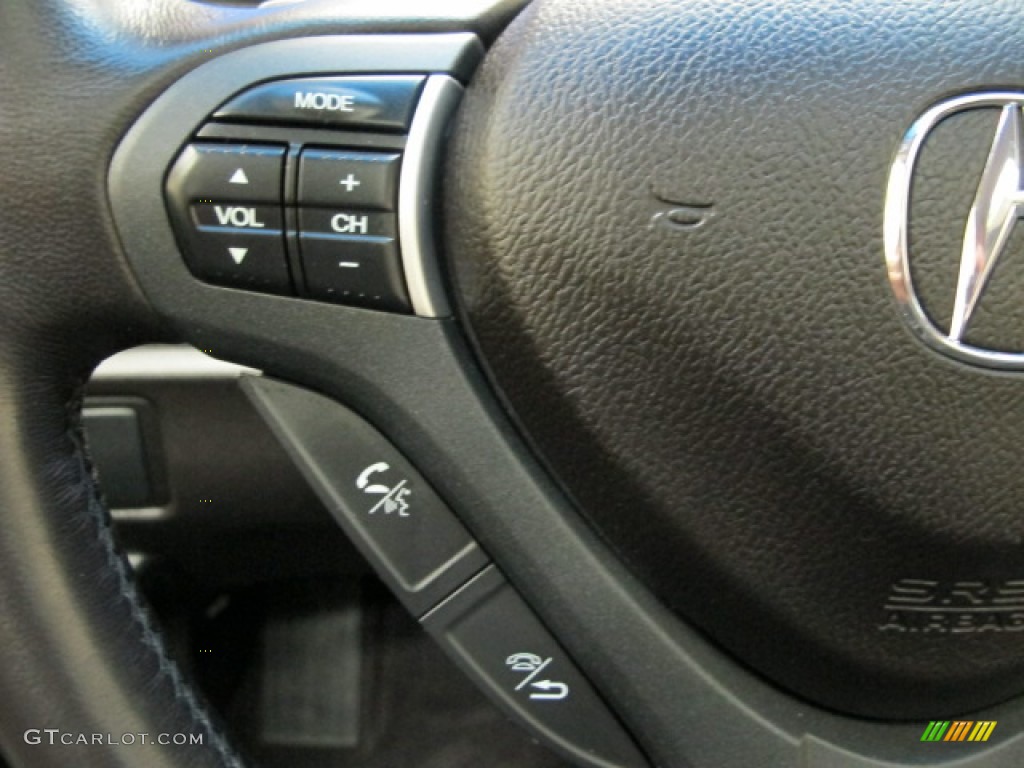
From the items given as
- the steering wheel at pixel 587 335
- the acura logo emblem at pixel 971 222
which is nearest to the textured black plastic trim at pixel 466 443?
the steering wheel at pixel 587 335

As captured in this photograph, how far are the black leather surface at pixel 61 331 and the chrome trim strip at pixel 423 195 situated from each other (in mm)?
60

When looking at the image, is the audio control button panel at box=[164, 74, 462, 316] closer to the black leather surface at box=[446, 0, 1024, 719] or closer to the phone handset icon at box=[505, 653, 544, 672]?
the black leather surface at box=[446, 0, 1024, 719]

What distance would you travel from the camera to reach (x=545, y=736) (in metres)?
0.66

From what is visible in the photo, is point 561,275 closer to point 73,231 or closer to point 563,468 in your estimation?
point 563,468

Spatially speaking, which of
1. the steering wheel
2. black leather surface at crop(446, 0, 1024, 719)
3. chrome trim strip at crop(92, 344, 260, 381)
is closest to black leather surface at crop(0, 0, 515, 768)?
the steering wheel

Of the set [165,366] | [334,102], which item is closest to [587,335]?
[334,102]

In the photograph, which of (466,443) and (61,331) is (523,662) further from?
(61,331)

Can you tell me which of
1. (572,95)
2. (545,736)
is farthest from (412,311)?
(545,736)

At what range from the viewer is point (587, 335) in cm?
59

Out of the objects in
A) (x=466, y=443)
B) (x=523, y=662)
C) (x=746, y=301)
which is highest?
(x=746, y=301)

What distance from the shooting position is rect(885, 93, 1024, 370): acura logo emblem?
55cm

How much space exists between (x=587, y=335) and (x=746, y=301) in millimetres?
89

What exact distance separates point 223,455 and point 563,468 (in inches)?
15.3

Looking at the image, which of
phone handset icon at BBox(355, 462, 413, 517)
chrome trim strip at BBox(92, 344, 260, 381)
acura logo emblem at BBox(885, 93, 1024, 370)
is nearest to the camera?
acura logo emblem at BBox(885, 93, 1024, 370)
